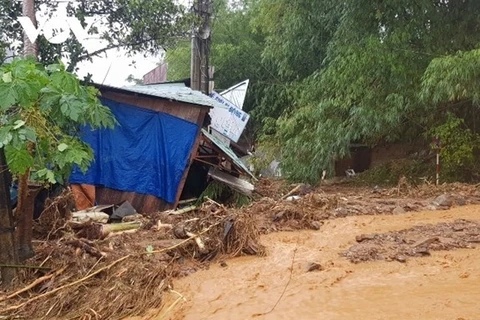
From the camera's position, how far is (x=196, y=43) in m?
13.4

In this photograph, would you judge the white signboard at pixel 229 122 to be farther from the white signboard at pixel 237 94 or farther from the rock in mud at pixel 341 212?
the rock in mud at pixel 341 212

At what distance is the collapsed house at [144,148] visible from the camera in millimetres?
10156

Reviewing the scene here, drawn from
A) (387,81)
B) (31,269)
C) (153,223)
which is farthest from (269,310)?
(387,81)

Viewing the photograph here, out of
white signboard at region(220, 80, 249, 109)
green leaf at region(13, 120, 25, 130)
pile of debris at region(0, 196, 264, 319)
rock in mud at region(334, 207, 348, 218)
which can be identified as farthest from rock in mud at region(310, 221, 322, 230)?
white signboard at region(220, 80, 249, 109)

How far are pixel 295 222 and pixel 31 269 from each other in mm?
3772

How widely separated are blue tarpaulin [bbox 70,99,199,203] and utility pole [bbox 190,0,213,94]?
130 inches

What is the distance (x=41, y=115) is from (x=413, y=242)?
4.35 meters

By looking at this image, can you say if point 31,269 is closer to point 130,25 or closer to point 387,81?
point 130,25

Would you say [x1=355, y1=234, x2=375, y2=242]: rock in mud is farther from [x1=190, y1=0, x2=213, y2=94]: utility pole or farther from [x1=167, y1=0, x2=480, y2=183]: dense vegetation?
[x1=190, y1=0, x2=213, y2=94]: utility pole

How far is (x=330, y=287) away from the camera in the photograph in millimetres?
4910

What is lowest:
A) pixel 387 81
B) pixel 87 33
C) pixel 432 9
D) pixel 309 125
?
pixel 309 125

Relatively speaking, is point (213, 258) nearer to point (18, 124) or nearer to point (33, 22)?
point (18, 124)

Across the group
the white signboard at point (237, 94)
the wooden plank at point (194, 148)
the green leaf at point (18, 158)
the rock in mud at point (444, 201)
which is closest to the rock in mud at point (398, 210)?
the rock in mud at point (444, 201)

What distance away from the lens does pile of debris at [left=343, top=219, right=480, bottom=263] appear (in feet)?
18.7
